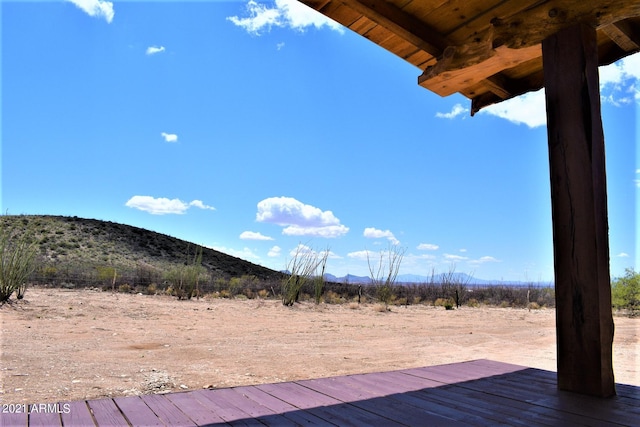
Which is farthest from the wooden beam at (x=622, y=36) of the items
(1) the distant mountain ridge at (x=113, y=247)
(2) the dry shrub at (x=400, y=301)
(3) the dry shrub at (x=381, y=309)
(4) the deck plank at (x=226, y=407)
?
(1) the distant mountain ridge at (x=113, y=247)

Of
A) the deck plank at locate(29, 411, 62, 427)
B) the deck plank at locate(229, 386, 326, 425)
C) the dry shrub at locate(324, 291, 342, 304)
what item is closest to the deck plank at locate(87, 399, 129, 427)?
the deck plank at locate(29, 411, 62, 427)

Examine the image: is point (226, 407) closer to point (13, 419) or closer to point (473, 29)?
point (13, 419)

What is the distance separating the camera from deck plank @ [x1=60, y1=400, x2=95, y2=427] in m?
1.54

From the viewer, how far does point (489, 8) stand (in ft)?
7.52

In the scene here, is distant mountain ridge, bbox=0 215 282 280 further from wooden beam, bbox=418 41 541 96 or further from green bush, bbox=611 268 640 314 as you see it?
wooden beam, bbox=418 41 541 96

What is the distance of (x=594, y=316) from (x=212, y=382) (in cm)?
281

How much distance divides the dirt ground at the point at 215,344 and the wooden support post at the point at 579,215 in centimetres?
219

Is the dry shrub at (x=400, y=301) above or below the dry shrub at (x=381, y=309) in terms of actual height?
above

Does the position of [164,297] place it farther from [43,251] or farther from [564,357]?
[43,251]

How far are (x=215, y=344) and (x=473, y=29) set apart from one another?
184 inches

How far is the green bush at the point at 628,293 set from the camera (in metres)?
10.3

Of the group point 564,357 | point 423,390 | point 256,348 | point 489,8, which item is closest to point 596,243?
point 564,357

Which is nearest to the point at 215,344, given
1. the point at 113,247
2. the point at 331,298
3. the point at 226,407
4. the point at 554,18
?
the point at 226,407

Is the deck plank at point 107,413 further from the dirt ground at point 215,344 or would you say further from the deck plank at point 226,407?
the dirt ground at point 215,344
